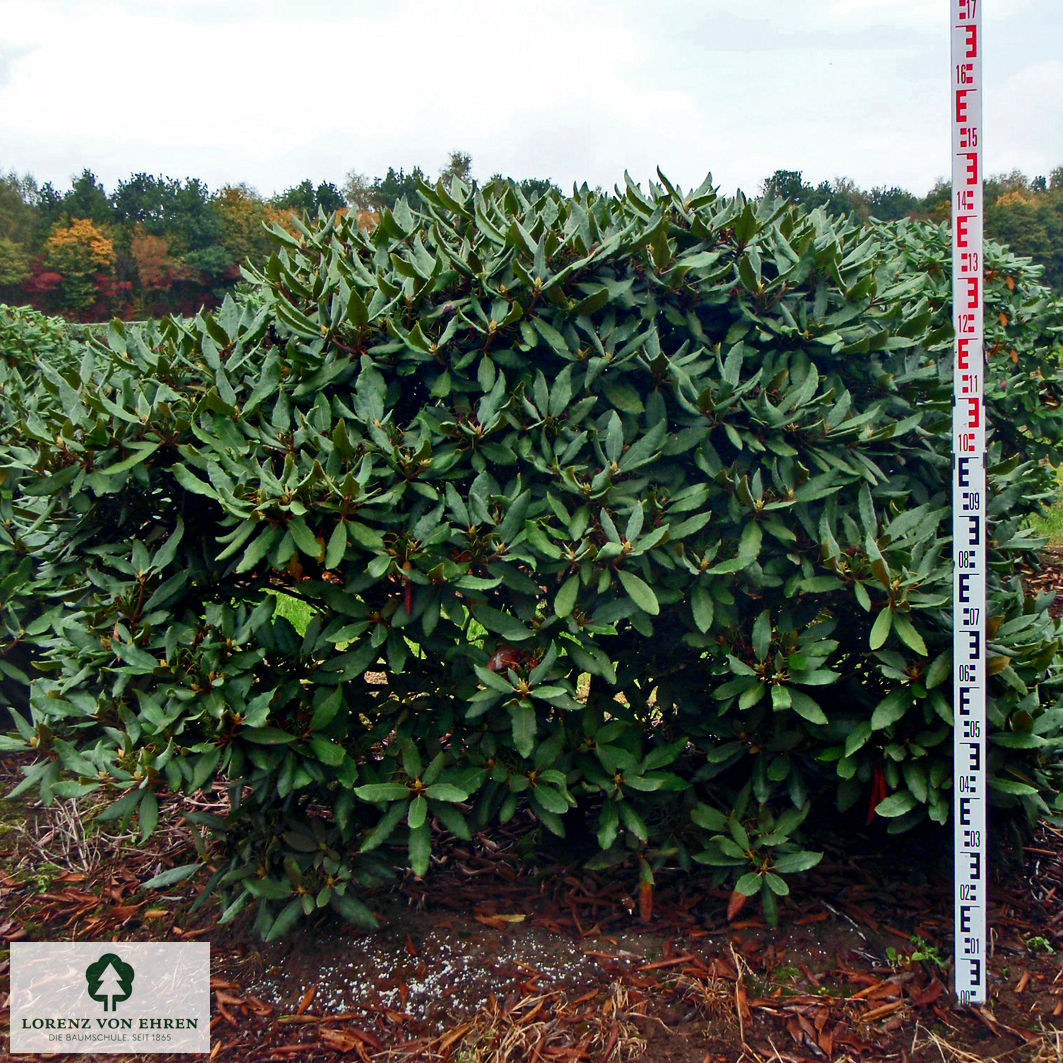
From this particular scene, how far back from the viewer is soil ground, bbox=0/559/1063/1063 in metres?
2.55

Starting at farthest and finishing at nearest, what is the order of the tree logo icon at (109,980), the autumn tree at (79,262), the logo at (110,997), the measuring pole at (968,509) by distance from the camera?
the autumn tree at (79,262) < the tree logo icon at (109,980) < the logo at (110,997) < the measuring pole at (968,509)

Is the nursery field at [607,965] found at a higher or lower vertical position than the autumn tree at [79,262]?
lower

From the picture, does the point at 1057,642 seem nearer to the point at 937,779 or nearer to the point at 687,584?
the point at 937,779

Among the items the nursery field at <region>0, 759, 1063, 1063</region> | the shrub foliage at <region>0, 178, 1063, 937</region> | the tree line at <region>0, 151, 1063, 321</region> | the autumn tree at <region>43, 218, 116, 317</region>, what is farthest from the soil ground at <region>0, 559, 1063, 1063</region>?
the autumn tree at <region>43, 218, 116, 317</region>

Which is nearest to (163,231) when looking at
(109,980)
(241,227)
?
(241,227)

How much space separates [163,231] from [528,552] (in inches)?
1835

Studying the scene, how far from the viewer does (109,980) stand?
113 inches

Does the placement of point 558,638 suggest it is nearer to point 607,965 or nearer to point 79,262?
point 607,965

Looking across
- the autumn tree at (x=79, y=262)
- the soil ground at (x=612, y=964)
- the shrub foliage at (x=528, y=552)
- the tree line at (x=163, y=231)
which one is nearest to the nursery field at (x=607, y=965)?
the soil ground at (x=612, y=964)

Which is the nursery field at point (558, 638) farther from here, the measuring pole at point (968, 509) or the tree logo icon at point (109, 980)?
the tree logo icon at point (109, 980)

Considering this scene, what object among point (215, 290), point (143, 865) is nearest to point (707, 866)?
point (143, 865)

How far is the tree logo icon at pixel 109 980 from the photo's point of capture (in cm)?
284

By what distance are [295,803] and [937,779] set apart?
194 centimetres

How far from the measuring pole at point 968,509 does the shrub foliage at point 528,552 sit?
82 mm
